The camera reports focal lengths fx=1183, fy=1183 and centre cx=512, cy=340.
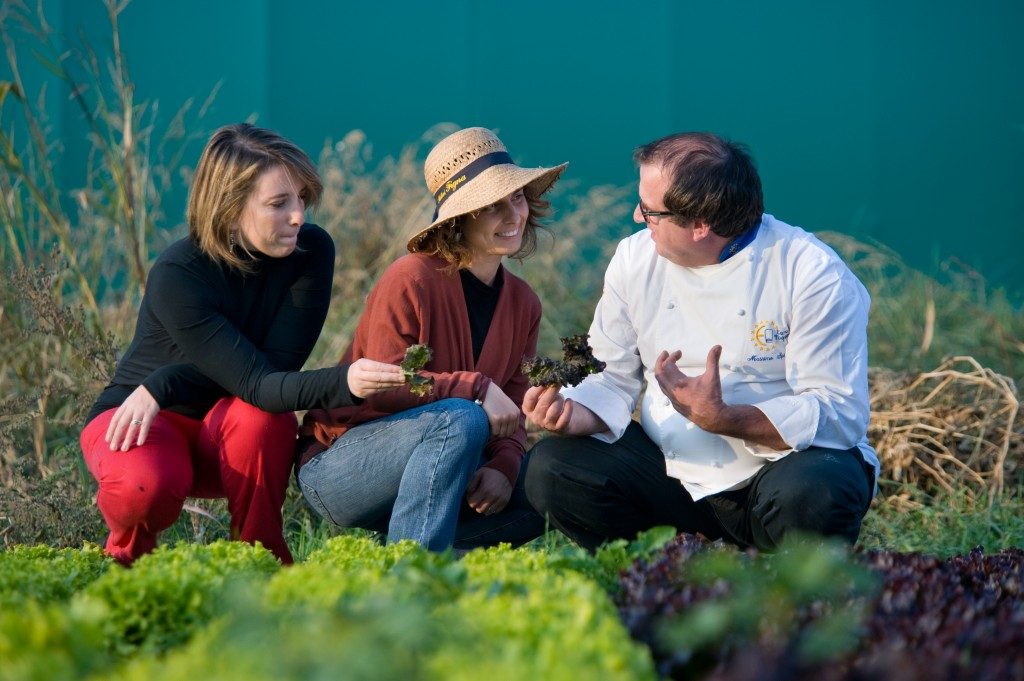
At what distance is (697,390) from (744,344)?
36 cm

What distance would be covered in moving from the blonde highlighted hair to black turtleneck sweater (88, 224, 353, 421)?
61 millimetres

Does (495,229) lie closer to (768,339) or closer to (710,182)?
(710,182)

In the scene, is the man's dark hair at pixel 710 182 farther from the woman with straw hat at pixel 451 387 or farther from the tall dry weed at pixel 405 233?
the tall dry weed at pixel 405 233

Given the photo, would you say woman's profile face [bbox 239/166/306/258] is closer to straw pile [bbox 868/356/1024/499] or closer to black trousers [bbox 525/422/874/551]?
black trousers [bbox 525/422/874/551]

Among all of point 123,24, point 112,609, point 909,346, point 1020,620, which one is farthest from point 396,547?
point 123,24

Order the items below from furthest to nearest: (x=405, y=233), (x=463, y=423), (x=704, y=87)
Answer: (x=704, y=87) → (x=405, y=233) → (x=463, y=423)

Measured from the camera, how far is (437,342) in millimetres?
3691

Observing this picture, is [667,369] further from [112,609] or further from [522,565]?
[112,609]

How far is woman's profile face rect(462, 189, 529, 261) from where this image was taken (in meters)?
3.73

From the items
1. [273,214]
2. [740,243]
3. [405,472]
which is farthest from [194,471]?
[740,243]

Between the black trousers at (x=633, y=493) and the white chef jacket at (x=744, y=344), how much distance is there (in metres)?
0.06

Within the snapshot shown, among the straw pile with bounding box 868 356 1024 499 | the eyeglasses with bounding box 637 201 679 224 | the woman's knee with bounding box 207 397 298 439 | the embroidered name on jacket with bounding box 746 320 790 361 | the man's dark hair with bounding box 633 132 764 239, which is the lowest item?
the straw pile with bounding box 868 356 1024 499

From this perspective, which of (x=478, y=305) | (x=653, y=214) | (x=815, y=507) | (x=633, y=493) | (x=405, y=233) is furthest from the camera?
(x=405, y=233)

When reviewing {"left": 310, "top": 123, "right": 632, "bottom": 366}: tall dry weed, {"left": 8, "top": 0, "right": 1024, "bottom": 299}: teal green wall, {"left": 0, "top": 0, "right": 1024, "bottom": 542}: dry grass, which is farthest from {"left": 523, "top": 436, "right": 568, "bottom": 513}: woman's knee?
{"left": 8, "top": 0, "right": 1024, "bottom": 299}: teal green wall
